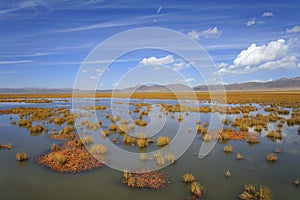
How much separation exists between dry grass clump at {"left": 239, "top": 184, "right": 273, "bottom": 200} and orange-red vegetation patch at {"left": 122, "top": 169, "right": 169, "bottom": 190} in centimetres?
317

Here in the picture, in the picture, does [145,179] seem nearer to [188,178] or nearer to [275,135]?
[188,178]

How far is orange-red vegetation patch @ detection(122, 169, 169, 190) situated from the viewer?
10.3 metres

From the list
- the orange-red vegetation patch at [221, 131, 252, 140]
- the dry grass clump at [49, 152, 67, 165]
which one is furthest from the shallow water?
the orange-red vegetation patch at [221, 131, 252, 140]

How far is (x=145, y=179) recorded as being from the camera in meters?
10.8

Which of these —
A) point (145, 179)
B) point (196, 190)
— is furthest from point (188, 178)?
point (145, 179)

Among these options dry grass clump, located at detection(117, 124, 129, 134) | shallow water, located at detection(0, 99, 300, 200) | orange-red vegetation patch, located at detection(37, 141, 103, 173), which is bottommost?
shallow water, located at detection(0, 99, 300, 200)

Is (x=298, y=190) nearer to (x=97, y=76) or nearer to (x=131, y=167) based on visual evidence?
(x=131, y=167)

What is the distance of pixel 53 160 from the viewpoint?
43.2 ft

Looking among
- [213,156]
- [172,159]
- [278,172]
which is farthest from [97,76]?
[278,172]

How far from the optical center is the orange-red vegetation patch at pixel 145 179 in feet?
33.9

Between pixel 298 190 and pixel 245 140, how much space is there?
8389 mm

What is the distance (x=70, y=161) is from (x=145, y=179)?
4665mm

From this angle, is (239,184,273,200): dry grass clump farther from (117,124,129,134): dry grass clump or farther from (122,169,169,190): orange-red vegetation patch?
(117,124,129,134): dry grass clump

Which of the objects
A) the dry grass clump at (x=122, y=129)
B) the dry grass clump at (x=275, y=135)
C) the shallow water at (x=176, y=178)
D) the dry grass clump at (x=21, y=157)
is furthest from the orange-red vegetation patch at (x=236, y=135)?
the dry grass clump at (x=21, y=157)
